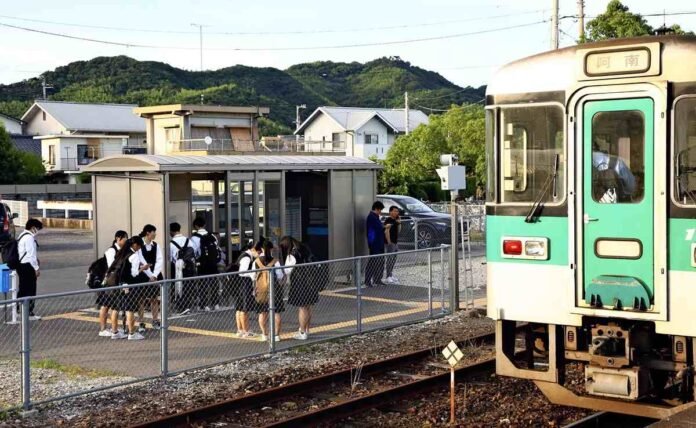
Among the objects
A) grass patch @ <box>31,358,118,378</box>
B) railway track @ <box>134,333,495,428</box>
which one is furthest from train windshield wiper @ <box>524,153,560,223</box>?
grass patch @ <box>31,358,118,378</box>

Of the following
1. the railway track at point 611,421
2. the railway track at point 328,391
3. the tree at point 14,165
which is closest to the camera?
the railway track at point 611,421

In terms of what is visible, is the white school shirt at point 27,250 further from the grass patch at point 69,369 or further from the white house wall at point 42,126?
the white house wall at point 42,126

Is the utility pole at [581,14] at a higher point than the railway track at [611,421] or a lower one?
higher

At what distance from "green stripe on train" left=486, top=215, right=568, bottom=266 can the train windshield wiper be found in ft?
0.18

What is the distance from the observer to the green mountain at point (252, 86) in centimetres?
9988

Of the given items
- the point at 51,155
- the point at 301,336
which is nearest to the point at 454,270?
the point at 301,336

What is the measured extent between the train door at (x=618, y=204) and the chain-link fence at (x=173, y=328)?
5251 mm

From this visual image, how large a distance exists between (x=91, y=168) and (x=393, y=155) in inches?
1120

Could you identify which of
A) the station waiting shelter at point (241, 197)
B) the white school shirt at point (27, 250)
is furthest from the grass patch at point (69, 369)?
the station waiting shelter at point (241, 197)

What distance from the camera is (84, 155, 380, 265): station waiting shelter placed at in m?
16.0

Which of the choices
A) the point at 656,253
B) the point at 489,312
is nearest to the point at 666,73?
the point at 656,253

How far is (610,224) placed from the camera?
8094 mm

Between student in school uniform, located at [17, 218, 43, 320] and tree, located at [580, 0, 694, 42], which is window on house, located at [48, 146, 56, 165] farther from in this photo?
student in school uniform, located at [17, 218, 43, 320]

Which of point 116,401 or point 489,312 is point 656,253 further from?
point 116,401
